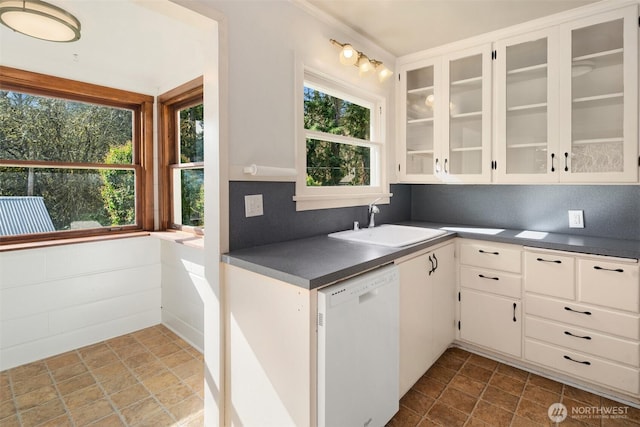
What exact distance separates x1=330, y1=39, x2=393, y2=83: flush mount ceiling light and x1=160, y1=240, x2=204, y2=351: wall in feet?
5.50

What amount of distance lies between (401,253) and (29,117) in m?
2.86

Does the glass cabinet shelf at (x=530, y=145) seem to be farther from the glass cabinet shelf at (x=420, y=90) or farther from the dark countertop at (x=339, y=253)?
the glass cabinet shelf at (x=420, y=90)

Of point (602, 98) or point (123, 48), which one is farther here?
point (123, 48)

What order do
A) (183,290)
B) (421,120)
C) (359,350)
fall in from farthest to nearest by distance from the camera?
1. (421,120)
2. (183,290)
3. (359,350)

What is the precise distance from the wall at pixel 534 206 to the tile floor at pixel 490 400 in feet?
3.59

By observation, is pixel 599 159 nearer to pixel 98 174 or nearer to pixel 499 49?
pixel 499 49

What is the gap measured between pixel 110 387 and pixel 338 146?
89.3 inches

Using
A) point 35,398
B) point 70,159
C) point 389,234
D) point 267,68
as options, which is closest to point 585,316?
point 389,234

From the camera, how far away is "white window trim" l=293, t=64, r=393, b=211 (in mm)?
2045

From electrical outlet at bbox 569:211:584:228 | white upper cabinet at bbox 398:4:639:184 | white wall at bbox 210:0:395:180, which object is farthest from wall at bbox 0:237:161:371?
electrical outlet at bbox 569:211:584:228

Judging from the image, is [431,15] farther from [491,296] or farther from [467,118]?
[491,296]

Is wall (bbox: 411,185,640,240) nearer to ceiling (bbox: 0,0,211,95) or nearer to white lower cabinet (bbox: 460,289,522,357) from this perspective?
white lower cabinet (bbox: 460,289,522,357)

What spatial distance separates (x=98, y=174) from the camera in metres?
2.82

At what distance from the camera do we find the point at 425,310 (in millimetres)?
2049
